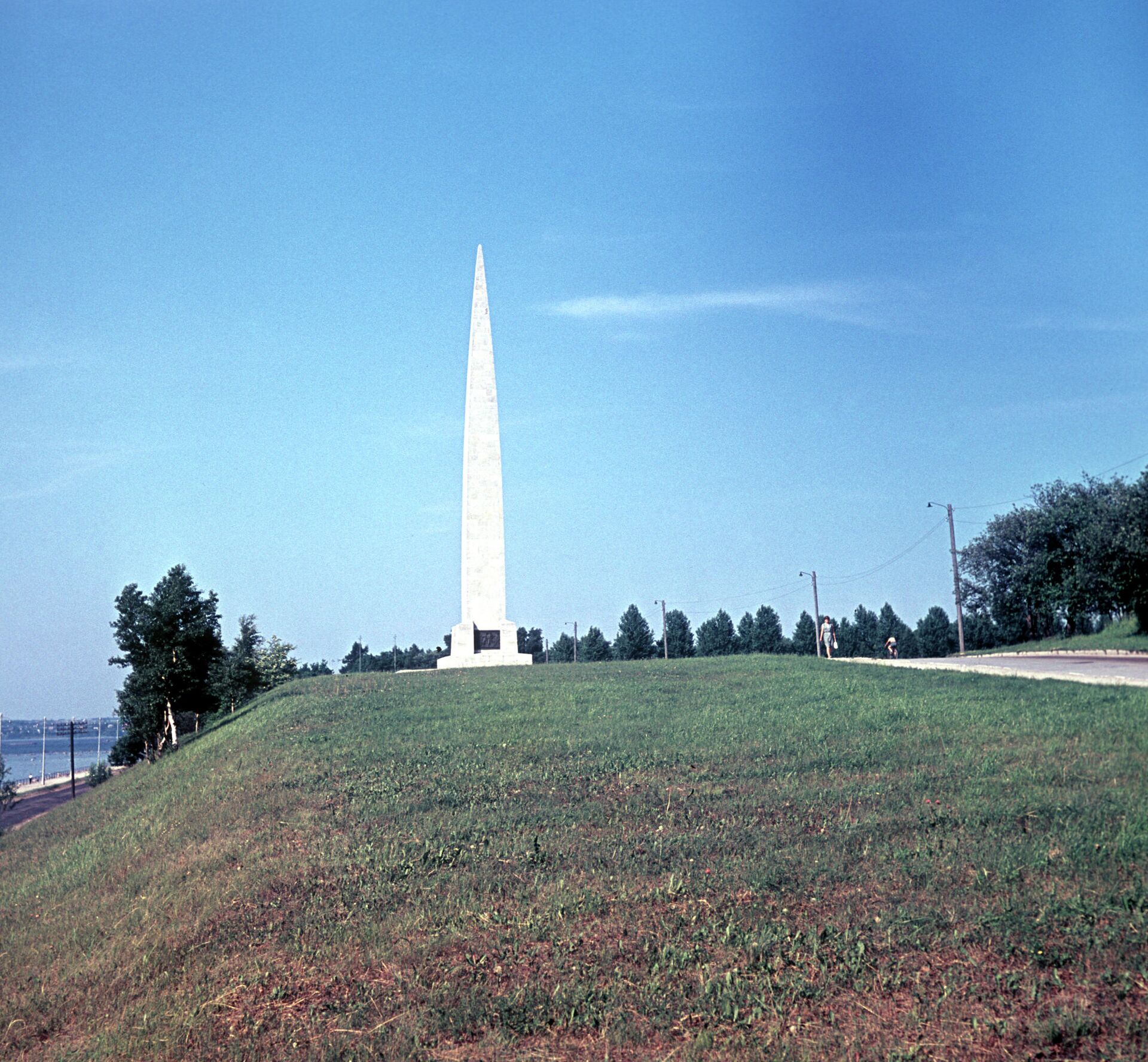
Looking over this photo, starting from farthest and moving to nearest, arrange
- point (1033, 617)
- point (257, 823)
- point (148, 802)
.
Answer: point (1033, 617), point (148, 802), point (257, 823)

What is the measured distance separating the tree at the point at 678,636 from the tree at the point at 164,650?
5798 cm

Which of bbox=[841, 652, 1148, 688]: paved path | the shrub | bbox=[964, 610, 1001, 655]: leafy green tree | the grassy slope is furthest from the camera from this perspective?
bbox=[964, 610, 1001, 655]: leafy green tree

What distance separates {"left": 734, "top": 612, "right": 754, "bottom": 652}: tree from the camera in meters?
91.8

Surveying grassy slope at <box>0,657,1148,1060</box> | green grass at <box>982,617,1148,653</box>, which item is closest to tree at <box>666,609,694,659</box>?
green grass at <box>982,617,1148,653</box>

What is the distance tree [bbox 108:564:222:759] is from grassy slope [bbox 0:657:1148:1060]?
25.3m

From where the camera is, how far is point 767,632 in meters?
91.3

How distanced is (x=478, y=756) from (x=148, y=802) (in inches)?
241

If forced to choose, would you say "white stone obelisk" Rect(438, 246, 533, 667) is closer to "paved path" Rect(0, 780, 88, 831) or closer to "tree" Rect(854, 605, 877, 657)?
"paved path" Rect(0, 780, 88, 831)

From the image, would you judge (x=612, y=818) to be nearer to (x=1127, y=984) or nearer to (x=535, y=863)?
(x=535, y=863)

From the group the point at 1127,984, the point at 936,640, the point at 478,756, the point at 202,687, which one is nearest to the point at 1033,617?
the point at 936,640

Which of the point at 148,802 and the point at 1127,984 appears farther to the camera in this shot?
the point at 148,802

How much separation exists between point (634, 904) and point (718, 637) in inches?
3462

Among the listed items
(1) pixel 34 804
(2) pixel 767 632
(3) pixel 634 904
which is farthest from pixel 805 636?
(3) pixel 634 904

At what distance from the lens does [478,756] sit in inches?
492
